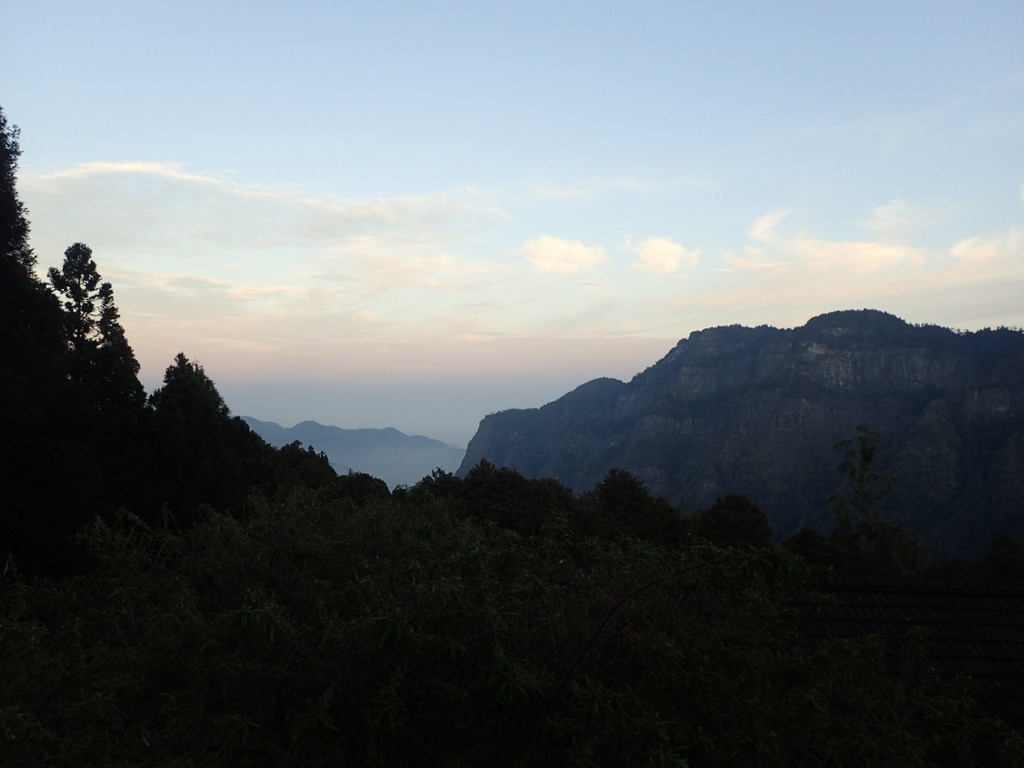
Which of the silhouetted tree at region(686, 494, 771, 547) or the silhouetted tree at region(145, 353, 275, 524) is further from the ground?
the silhouetted tree at region(145, 353, 275, 524)

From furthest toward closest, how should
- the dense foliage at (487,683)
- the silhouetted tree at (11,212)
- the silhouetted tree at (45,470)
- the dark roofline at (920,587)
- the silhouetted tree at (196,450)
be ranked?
1. the silhouetted tree at (11,212)
2. the silhouetted tree at (196,450)
3. the silhouetted tree at (45,470)
4. the dark roofline at (920,587)
5. the dense foliage at (487,683)

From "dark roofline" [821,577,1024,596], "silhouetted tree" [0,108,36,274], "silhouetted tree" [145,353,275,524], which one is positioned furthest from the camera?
"silhouetted tree" [0,108,36,274]

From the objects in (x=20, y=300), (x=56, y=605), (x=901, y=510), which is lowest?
(x=901, y=510)

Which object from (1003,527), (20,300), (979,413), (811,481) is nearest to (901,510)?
(1003,527)

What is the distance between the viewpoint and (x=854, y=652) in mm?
4617

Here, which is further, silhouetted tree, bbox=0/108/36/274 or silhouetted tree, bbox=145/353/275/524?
silhouetted tree, bbox=0/108/36/274

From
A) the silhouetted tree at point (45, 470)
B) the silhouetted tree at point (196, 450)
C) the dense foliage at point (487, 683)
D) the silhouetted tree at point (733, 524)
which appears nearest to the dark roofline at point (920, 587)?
the dense foliage at point (487, 683)

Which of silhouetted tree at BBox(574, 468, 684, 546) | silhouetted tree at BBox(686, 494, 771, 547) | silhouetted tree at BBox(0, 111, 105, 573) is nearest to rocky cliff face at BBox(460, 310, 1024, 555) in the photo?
silhouetted tree at BBox(686, 494, 771, 547)

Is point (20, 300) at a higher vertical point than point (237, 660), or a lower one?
higher

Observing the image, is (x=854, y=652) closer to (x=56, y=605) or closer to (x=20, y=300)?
(x=56, y=605)

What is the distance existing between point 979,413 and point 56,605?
186753 mm

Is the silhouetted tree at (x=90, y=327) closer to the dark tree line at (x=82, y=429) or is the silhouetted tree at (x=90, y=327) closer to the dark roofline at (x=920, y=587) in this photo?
the dark tree line at (x=82, y=429)

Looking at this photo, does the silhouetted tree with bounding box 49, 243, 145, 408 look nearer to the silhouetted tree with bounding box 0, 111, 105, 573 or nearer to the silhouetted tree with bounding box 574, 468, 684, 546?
the silhouetted tree with bounding box 0, 111, 105, 573

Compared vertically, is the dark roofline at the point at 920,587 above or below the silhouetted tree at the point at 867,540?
above
